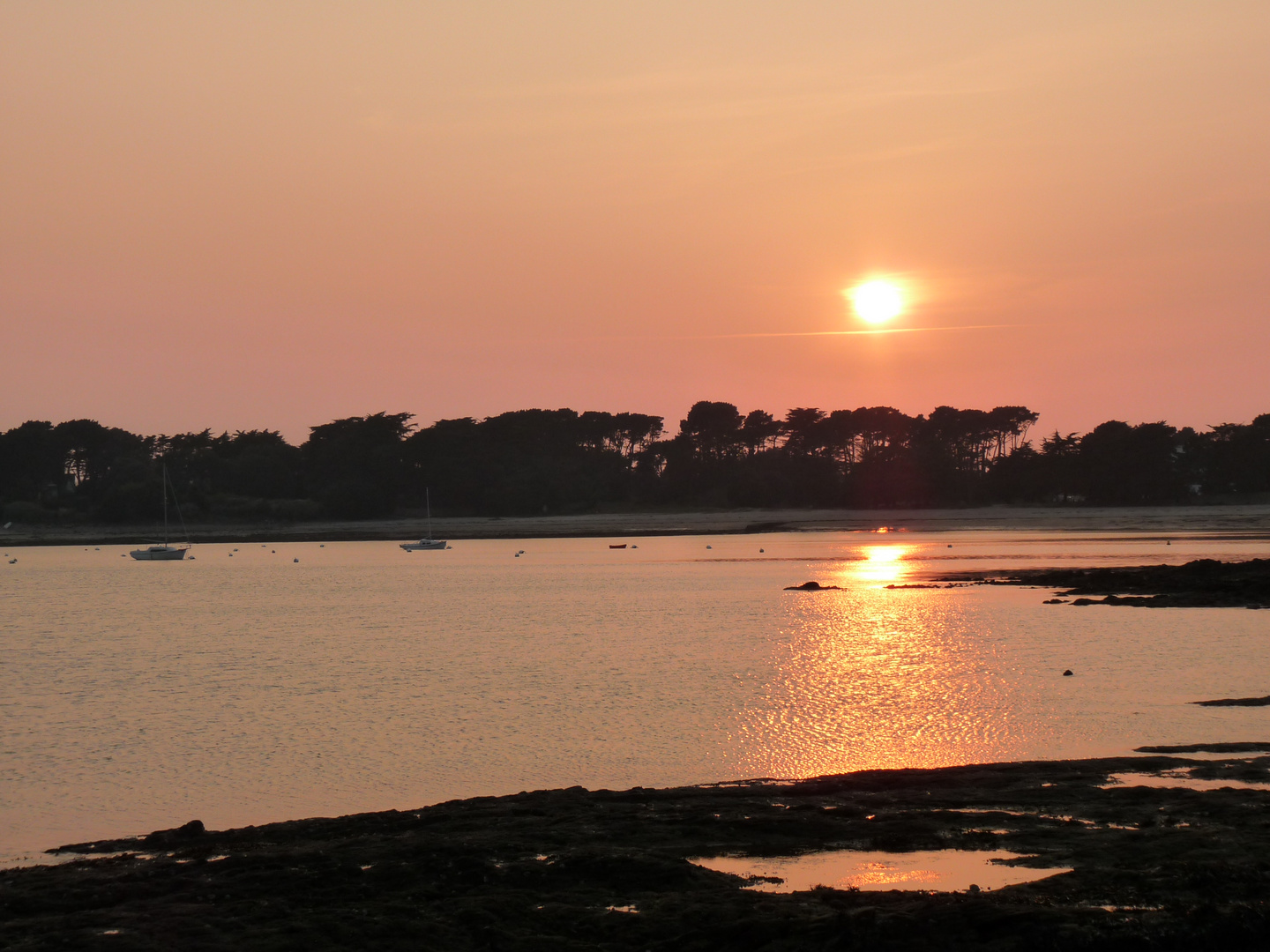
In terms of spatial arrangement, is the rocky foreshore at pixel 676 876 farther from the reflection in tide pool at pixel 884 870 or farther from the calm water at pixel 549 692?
the calm water at pixel 549 692

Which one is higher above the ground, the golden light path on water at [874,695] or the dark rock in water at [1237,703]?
the dark rock in water at [1237,703]

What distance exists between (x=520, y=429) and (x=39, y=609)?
93489 mm

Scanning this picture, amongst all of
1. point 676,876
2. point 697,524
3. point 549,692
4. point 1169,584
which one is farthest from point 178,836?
point 697,524

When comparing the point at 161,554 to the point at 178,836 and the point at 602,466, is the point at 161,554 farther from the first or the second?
the point at 178,836

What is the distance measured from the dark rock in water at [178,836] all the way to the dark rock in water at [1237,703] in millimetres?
13591

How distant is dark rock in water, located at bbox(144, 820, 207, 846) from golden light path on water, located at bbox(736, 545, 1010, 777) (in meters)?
5.92

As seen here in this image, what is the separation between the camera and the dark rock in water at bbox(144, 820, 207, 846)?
35.3 feet

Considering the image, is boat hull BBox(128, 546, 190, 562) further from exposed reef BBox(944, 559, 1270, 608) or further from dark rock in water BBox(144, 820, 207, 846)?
dark rock in water BBox(144, 820, 207, 846)

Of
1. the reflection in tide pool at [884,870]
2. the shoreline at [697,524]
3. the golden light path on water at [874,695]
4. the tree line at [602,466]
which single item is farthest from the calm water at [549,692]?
the tree line at [602,466]

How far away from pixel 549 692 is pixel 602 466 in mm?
119585

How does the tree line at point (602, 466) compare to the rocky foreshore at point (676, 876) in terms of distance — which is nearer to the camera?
the rocky foreshore at point (676, 876)

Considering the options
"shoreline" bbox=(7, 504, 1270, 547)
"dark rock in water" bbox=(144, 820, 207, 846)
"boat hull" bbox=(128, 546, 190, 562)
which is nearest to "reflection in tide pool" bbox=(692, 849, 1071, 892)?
"dark rock in water" bbox=(144, 820, 207, 846)

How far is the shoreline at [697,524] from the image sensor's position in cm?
9625

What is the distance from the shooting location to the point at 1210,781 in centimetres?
1187
